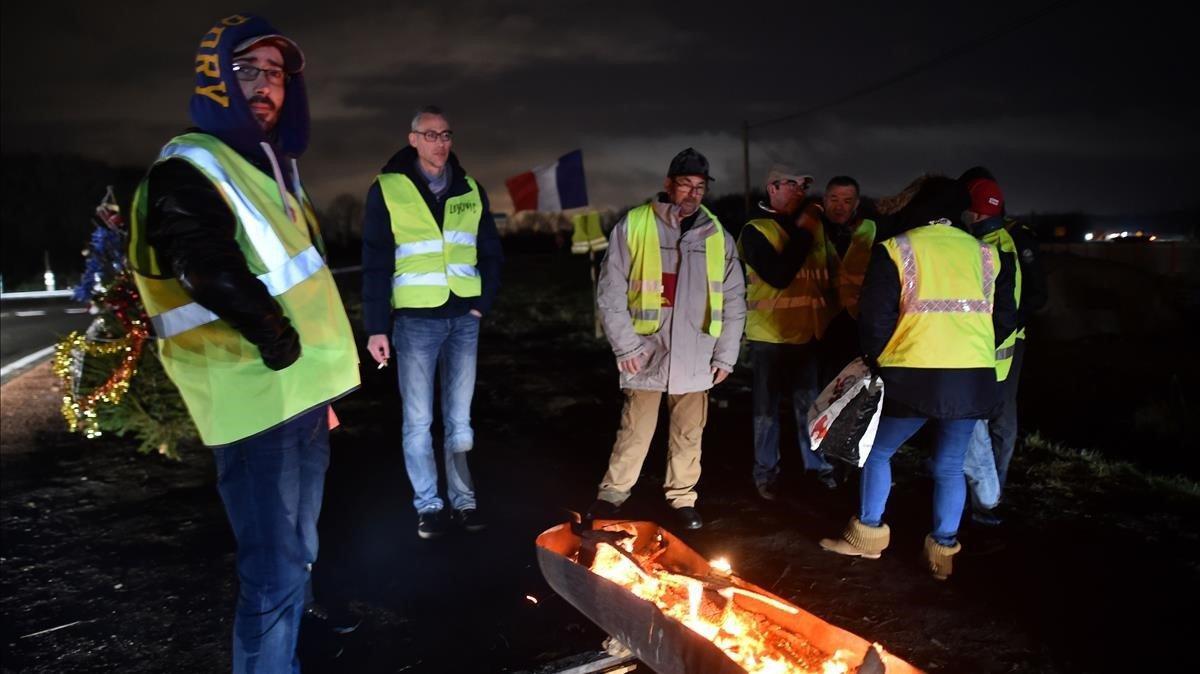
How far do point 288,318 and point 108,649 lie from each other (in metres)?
2.08

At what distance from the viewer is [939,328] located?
3732 millimetres

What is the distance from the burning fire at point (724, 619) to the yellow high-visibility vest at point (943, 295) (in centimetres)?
157

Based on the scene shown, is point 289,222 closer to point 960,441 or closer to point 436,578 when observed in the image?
point 436,578

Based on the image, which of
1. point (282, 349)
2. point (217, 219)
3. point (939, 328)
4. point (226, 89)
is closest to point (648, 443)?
point (939, 328)

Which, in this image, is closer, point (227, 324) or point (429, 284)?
point (227, 324)

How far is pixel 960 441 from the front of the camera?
3.94 m

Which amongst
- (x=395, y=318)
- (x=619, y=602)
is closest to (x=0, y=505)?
(x=395, y=318)

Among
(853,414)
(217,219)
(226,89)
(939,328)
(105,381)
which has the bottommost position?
(853,414)

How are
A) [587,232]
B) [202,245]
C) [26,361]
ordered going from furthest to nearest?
[587,232], [26,361], [202,245]

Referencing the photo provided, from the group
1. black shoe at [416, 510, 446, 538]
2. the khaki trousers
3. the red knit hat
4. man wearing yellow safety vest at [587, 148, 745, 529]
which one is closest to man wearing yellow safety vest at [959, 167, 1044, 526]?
the red knit hat

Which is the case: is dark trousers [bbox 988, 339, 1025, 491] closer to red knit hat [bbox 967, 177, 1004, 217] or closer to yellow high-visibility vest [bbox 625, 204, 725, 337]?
red knit hat [bbox 967, 177, 1004, 217]

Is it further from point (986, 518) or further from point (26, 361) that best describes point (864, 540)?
point (26, 361)

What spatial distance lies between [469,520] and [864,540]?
2.37m

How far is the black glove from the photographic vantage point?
2459mm
